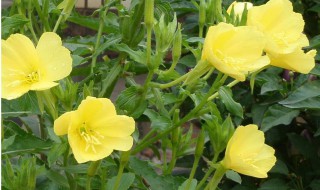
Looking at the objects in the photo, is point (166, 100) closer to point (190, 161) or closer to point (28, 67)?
point (28, 67)

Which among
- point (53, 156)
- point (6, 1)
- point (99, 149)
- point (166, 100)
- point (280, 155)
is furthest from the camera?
point (6, 1)

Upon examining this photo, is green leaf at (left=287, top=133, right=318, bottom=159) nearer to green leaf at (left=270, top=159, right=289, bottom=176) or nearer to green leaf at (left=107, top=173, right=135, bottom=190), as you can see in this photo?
green leaf at (left=270, top=159, right=289, bottom=176)

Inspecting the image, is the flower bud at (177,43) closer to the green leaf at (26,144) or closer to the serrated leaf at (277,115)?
the green leaf at (26,144)

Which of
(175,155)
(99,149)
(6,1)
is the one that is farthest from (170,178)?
(6,1)

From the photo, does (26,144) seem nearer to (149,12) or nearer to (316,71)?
(149,12)

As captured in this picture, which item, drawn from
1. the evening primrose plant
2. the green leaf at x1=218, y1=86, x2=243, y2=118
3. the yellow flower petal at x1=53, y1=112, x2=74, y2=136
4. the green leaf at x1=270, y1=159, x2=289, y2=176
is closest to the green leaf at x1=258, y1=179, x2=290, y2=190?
the green leaf at x1=270, y1=159, x2=289, y2=176

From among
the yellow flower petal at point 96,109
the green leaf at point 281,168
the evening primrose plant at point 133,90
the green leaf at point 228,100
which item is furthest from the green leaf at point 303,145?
the yellow flower petal at point 96,109
